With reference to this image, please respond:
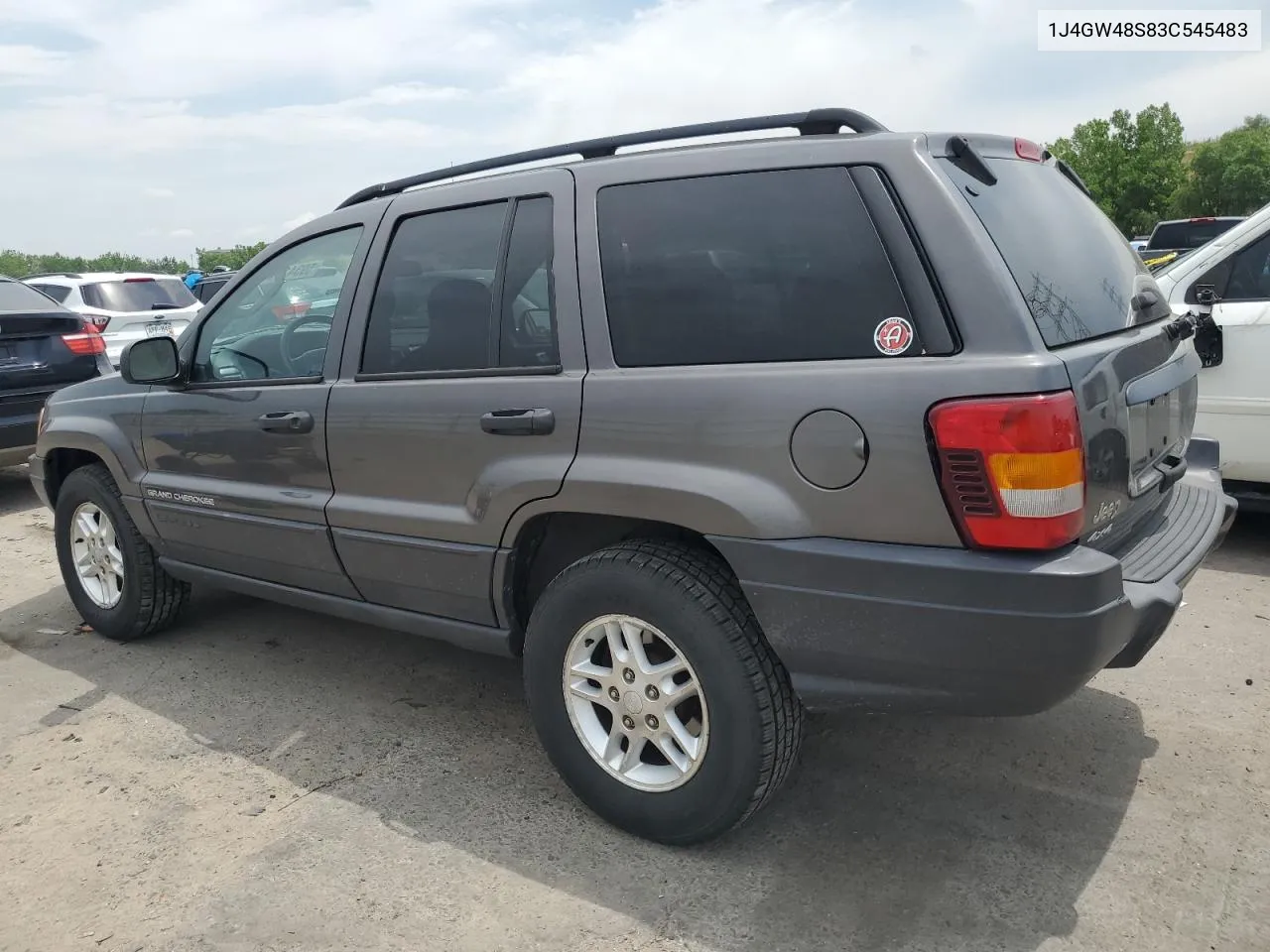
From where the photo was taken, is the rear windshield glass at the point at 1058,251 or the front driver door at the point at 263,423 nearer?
the rear windshield glass at the point at 1058,251

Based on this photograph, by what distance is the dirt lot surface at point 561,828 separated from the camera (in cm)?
245

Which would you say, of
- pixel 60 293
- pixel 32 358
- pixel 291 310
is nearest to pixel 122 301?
pixel 60 293

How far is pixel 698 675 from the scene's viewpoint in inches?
101

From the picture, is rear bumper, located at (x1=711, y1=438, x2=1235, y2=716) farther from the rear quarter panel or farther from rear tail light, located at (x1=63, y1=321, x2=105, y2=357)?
rear tail light, located at (x1=63, y1=321, x2=105, y2=357)

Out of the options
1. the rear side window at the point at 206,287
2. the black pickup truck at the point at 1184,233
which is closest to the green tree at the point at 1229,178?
the black pickup truck at the point at 1184,233

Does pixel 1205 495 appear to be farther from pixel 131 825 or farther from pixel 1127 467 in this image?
pixel 131 825

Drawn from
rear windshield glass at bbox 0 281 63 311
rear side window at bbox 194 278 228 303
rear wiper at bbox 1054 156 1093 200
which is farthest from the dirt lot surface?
rear side window at bbox 194 278 228 303

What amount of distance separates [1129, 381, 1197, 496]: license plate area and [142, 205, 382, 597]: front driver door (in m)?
2.47

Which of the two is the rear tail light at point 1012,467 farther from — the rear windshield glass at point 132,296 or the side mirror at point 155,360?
the rear windshield glass at point 132,296

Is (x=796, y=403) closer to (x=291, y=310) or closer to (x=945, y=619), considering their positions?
(x=945, y=619)

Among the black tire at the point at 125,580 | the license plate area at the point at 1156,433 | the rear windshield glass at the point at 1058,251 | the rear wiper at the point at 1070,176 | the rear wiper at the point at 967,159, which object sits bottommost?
the black tire at the point at 125,580

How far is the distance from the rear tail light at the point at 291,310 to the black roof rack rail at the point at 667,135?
1.62 ft

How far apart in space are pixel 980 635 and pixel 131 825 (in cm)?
250

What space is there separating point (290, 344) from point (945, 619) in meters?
2.55
